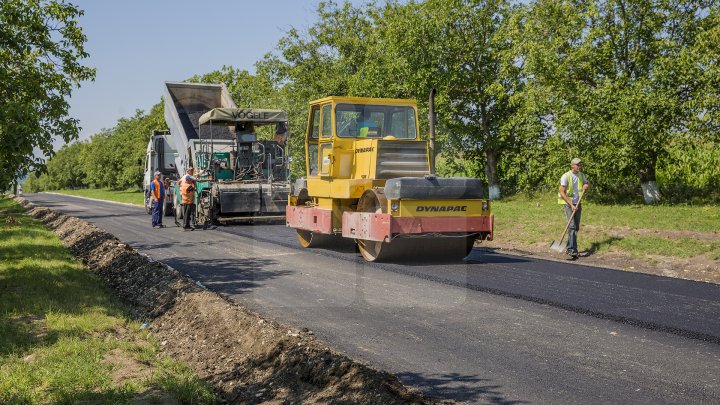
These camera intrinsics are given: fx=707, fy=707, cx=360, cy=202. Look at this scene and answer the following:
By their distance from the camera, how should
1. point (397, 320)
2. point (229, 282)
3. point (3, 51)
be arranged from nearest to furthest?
point (397, 320) → point (229, 282) → point (3, 51)

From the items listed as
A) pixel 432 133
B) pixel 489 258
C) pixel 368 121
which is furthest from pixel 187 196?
pixel 432 133

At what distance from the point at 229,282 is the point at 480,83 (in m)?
20.6

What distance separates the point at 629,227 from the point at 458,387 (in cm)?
1113

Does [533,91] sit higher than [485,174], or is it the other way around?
[533,91]

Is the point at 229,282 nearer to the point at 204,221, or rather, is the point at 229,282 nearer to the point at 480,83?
the point at 204,221

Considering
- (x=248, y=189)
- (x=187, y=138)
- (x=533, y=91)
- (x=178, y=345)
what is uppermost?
(x=533, y=91)

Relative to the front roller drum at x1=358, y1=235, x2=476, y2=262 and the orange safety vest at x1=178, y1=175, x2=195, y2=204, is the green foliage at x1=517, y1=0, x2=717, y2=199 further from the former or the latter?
the orange safety vest at x1=178, y1=175, x2=195, y2=204

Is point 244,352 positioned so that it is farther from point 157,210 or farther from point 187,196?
point 157,210

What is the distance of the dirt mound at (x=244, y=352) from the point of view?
5000 mm

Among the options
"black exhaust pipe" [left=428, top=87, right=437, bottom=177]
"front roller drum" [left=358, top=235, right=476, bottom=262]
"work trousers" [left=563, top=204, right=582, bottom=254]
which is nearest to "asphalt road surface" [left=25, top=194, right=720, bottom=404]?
"front roller drum" [left=358, top=235, right=476, bottom=262]

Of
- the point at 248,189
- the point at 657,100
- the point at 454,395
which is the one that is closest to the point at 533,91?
the point at 657,100

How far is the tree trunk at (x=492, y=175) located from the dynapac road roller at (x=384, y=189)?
16.6 metres

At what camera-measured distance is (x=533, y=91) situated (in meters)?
23.4

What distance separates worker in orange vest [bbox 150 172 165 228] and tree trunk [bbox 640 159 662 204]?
14406mm
